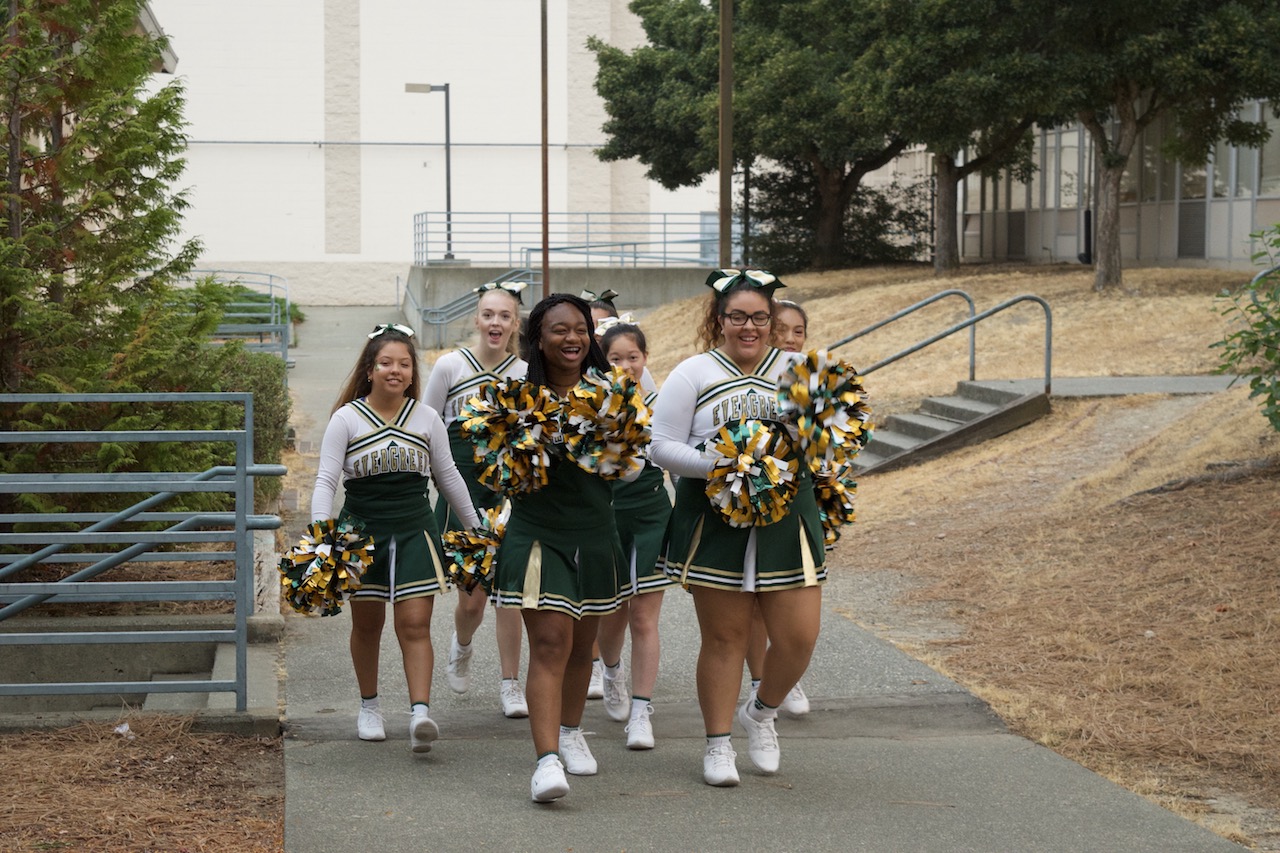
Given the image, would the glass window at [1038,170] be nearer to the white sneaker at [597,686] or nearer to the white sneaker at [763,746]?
the white sneaker at [597,686]

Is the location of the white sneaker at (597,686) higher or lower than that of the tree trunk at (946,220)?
lower

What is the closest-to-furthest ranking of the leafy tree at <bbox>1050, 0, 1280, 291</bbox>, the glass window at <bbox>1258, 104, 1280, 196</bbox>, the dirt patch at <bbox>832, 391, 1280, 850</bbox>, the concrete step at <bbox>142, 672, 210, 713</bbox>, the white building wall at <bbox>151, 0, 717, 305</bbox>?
the dirt patch at <bbox>832, 391, 1280, 850</bbox> → the concrete step at <bbox>142, 672, 210, 713</bbox> → the leafy tree at <bbox>1050, 0, 1280, 291</bbox> → the glass window at <bbox>1258, 104, 1280, 196</bbox> → the white building wall at <bbox>151, 0, 717, 305</bbox>

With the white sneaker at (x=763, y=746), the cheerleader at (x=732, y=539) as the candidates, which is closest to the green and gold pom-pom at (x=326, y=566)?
the cheerleader at (x=732, y=539)

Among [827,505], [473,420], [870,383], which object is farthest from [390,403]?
[870,383]

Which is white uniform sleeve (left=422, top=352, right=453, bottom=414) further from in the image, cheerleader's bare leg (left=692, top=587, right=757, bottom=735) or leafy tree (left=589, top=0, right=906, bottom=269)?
leafy tree (left=589, top=0, right=906, bottom=269)

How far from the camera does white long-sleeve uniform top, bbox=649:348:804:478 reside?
5082 mm

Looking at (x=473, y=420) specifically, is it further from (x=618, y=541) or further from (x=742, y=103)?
(x=742, y=103)

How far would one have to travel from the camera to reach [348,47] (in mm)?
48188

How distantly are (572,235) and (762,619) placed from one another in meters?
42.6

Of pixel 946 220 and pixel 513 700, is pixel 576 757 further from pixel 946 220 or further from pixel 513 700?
pixel 946 220

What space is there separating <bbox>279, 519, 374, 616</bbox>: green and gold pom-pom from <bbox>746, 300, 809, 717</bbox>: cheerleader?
1504 millimetres

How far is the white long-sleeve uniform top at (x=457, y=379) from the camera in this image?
20.4 feet

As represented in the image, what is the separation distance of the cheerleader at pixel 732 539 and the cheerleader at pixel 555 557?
0.29m

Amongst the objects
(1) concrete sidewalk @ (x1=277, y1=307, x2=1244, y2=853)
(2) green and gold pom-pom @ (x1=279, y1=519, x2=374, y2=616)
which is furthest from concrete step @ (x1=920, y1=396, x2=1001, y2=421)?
(2) green and gold pom-pom @ (x1=279, y1=519, x2=374, y2=616)
